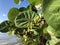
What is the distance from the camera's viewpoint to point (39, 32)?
443 millimetres

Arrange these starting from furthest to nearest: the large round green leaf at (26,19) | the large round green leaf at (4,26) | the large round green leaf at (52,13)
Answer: the large round green leaf at (4,26)
the large round green leaf at (26,19)
the large round green leaf at (52,13)

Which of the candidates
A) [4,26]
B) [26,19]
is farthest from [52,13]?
[4,26]

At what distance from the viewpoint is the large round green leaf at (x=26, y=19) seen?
45cm

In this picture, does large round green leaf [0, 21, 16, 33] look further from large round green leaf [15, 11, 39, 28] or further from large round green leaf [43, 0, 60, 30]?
large round green leaf [43, 0, 60, 30]

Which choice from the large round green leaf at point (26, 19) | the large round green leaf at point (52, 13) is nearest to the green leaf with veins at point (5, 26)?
the large round green leaf at point (26, 19)

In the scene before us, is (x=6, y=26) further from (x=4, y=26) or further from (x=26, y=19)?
(x=26, y=19)

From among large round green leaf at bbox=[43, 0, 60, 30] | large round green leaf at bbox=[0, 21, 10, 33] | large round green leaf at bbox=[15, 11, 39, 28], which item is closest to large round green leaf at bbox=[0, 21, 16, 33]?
large round green leaf at bbox=[0, 21, 10, 33]

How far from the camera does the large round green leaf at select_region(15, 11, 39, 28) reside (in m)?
0.45

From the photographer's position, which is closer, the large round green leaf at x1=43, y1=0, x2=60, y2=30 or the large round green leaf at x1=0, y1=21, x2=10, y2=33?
the large round green leaf at x1=43, y1=0, x2=60, y2=30

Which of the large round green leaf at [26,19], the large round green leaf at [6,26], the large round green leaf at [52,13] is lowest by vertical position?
the large round green leaf at [6,26]

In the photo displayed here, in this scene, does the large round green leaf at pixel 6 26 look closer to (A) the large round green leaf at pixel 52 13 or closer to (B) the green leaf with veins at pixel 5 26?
(B) the green leaf with veins at pixel 5 26

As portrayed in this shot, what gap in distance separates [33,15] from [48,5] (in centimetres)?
22

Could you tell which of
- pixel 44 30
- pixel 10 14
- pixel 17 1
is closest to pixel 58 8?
pixel 44 30

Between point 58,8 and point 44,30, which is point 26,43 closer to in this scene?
point 44,30
